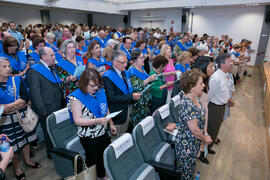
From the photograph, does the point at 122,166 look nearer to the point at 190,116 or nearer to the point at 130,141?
the point at 130,141

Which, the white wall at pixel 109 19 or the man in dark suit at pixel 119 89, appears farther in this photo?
the white wall at pixel 109 19

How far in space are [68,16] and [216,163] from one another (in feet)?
47.6

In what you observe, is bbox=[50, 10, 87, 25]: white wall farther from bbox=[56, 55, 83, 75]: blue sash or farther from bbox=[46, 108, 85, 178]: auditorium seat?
bbox=[46, 108, 85, 178]: auditorium seat

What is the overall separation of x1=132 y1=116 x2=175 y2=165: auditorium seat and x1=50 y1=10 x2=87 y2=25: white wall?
13.4m

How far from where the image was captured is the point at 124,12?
14133 mm

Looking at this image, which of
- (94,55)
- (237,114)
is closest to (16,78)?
(94,55)

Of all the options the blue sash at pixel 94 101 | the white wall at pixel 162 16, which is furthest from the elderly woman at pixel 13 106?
the white wall at pixel 162 16

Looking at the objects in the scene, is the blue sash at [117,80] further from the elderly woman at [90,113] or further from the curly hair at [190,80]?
the curly hair at [190,80]

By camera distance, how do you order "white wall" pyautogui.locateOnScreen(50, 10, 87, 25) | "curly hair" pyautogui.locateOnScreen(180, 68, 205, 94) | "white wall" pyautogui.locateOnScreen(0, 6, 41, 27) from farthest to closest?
1. "white wall" pyautogui.locateOnScreen(50, 10, 87, 25)
2. "white wall" pyautogui.locateOnScreen(0, 6, 41, 27)
3. "curly hair" pyautogui.locateOnScreen(180, 68, 205, 94)

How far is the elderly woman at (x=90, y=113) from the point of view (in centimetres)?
159

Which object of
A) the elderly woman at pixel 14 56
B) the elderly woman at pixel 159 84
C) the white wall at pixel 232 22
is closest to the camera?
the elderly woman at pixel 159 84

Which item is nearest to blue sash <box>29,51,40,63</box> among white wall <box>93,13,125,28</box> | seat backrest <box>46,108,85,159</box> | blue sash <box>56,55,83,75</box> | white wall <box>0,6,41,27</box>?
blue sash <box>56,55,83,75</box>

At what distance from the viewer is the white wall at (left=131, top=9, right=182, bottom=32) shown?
40.9ft

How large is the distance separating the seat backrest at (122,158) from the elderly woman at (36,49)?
2441mm
